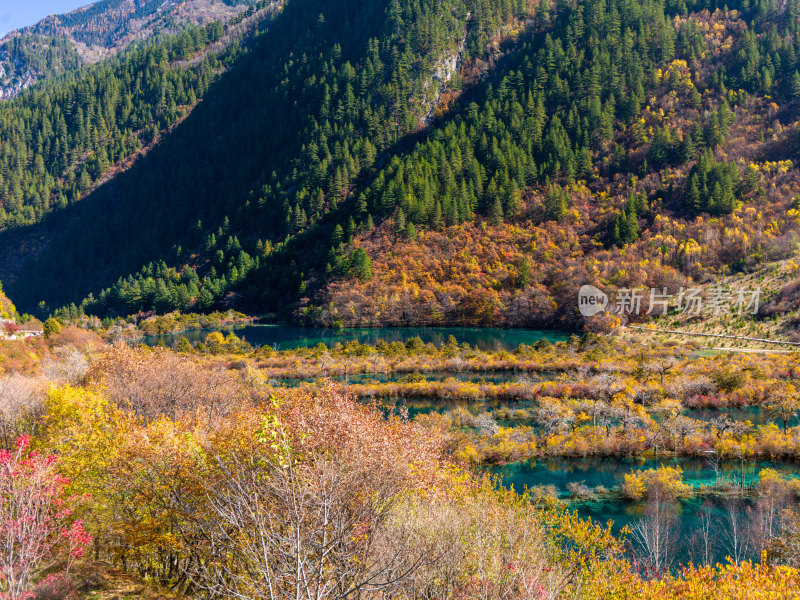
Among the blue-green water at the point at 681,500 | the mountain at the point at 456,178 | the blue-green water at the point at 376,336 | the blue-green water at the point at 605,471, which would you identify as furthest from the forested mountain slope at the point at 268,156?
the blue-green water at the point at 681,500

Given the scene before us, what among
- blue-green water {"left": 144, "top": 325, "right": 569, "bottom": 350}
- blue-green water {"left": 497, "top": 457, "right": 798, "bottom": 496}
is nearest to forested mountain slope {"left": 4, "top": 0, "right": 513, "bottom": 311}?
blue-green water {"left": 144, "top": 325, "right": 569, "bottom": 350}

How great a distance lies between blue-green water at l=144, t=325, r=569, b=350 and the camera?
244ft

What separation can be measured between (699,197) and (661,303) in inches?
1065

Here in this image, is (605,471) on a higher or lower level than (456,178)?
lower

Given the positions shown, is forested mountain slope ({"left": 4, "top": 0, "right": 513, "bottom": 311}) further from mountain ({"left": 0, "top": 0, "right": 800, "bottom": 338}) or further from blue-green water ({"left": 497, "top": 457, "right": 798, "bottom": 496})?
blue-green water ({"left": 497, "top": 457, "right": 798, "bottom": 496})

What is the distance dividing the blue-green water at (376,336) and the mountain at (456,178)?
4.98 meters

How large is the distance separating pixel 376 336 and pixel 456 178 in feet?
158

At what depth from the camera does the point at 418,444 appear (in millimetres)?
15500

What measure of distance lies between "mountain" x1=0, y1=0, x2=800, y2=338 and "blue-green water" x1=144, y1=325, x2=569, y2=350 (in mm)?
4978

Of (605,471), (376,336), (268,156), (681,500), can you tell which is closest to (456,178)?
(376,336)

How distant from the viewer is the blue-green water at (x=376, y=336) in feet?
244

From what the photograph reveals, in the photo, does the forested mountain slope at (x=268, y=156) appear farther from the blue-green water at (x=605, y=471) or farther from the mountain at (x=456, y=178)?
the blue-green water at (x=605, y=471)

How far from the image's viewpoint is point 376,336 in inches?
3263

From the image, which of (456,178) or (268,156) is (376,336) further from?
(268,156)
